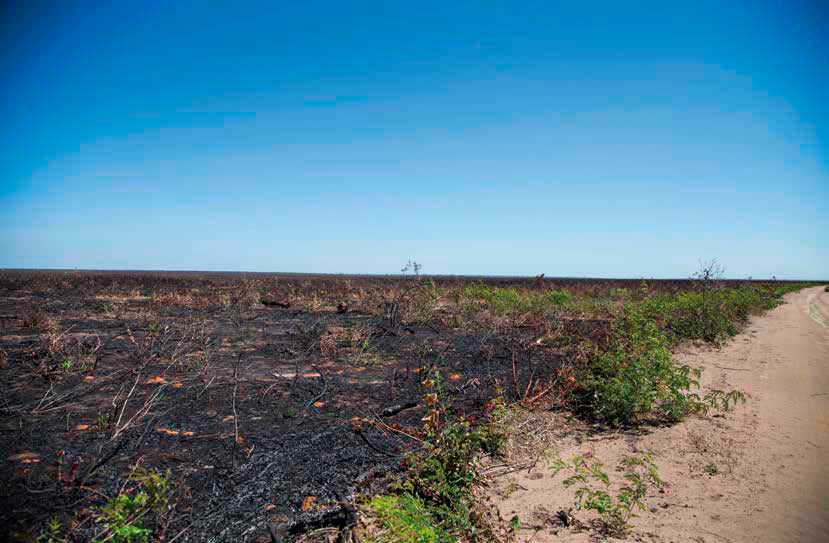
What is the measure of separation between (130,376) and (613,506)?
605 cm

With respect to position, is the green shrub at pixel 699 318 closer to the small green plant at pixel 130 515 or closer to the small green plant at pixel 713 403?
the small green plant at pixel 713 403

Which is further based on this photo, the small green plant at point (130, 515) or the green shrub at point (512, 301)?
the green shrub at point (512, 301)

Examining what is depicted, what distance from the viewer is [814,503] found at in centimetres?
311

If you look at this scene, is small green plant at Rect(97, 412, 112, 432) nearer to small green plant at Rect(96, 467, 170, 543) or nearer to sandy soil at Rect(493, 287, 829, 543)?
small green plant at Rect(96, 467, 170, 543)

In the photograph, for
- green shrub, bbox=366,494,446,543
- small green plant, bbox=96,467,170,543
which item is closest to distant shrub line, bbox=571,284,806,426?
green shrub, bbox=366,494,446,543

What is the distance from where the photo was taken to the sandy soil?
9.42 ft

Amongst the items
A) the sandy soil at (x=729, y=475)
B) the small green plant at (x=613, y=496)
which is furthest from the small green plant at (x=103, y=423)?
the small green plant at (x=613, y=496)

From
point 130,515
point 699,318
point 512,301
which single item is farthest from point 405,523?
point 512,301

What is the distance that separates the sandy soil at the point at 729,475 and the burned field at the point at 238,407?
113 cm

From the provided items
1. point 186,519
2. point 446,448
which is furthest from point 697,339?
point 186,519

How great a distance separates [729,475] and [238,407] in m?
4.92

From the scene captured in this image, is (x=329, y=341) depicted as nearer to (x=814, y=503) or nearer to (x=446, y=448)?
(x=446, y=448)

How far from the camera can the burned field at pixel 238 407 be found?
275cm

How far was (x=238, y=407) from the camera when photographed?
15.5 ft
